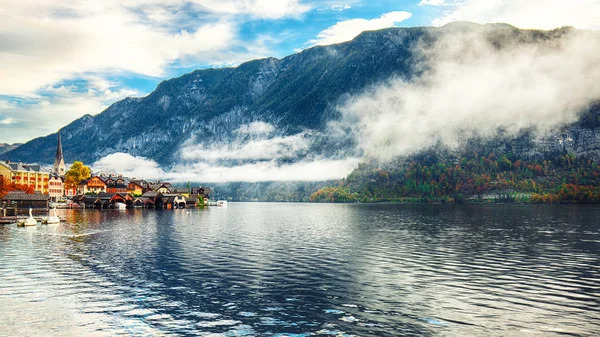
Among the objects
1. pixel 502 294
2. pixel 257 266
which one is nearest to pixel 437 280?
pixel 502 294

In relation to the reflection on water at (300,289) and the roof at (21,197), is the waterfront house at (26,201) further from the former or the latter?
the reflection on water at (300,289)

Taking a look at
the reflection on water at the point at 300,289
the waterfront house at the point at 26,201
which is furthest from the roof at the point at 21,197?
the reflection on water at the point at 300,289

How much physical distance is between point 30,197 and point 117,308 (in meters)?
174

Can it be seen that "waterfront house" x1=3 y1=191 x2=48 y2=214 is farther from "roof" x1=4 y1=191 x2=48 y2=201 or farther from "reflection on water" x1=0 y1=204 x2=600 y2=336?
"reflection on water" x1=0 y1=204 x2=600 y2=336

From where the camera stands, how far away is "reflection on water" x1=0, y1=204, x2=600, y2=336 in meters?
28.4

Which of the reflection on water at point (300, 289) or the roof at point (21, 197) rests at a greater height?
the roof at point (21, 197)

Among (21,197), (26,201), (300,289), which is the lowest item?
(300,289)

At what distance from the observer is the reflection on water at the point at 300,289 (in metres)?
28.4

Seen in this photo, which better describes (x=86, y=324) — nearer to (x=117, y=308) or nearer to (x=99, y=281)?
(x=117, y=308)

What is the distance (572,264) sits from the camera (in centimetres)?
5156

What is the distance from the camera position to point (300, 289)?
38.6m

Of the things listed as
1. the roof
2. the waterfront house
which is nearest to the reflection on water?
the roof

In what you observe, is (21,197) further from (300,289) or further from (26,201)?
(300,289)

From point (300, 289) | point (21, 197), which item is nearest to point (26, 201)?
point (21, 197)
